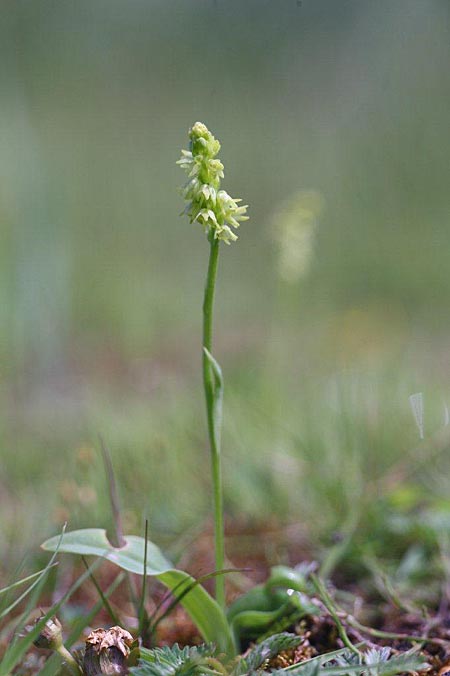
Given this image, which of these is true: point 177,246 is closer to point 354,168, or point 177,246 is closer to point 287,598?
point 354,168

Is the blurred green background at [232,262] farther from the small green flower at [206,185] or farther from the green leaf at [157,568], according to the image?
the small green flower at [206,185]

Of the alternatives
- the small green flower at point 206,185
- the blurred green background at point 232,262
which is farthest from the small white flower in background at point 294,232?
the small green flower at point 206,185

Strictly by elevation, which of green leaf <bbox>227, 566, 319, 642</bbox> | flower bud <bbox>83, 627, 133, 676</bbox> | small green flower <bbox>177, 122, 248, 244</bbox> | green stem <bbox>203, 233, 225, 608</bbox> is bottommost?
green leaf <bbox>227, 566, 319, 642</bbox>

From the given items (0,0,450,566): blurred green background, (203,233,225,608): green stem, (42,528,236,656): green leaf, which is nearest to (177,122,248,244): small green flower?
(203,233,225,608): green stem

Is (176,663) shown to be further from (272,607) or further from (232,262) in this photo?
(232,262)

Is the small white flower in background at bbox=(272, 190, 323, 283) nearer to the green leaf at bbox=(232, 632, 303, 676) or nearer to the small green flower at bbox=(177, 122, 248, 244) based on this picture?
the small green flower at bbox=(177, 122, 248, 244)

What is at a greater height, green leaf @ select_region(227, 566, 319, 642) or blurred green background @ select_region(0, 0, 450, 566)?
blurred green background @ select_region(0, 0, 450, 566)

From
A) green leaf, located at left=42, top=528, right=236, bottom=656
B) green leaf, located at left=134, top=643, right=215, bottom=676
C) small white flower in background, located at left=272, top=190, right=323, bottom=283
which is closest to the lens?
green leaf, located at left=134, top=643, right=215, bottom=676
